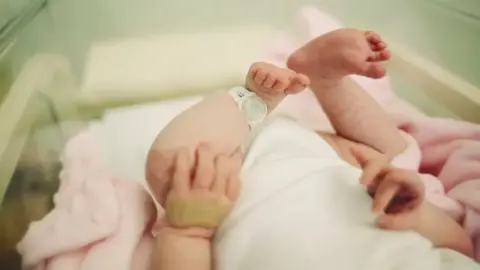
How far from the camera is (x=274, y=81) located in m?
0.55

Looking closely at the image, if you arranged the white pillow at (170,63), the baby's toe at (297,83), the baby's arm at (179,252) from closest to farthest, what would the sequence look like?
1. the baby's arm at (179,252)
2. the baby's toe at (297,83)
3. the white pillow at (170,63)

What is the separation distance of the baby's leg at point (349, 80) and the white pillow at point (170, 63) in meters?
0.08

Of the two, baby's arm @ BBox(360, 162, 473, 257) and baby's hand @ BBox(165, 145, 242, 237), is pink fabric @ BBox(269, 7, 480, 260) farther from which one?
baby's hand @ BBox(165, 145, 242, 237)

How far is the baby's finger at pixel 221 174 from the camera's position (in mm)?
459

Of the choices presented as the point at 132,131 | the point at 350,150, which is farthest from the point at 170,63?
the point at 350,150

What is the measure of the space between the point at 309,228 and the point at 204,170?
3.6 inches

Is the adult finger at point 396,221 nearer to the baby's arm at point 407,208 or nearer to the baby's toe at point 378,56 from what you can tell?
A: the baby's arm at point 407,208

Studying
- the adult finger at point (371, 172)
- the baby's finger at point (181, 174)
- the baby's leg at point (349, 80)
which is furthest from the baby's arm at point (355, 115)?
the baby's finger at point (181, 174)

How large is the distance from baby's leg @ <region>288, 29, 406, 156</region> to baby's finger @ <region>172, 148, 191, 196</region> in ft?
0.66

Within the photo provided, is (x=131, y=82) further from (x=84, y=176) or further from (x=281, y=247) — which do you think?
(x=281, y=247)

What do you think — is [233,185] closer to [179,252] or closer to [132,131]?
[179,252]

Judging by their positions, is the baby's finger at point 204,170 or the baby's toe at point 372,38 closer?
the baby's finger at point 204,170

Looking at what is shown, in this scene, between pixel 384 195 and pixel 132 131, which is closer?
pixel 384 195

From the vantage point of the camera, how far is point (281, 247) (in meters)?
0.45
